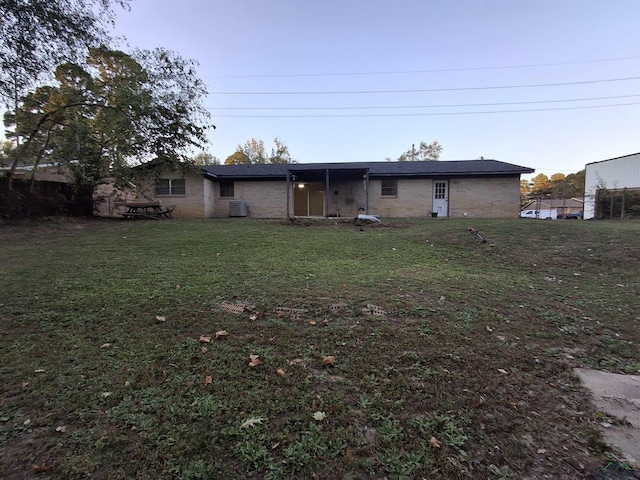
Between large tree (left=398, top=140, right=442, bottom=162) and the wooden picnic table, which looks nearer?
the wooden picnic table

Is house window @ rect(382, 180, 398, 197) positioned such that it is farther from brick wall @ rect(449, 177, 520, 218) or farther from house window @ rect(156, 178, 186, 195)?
house window @ rect(156, 178, 186, 195)

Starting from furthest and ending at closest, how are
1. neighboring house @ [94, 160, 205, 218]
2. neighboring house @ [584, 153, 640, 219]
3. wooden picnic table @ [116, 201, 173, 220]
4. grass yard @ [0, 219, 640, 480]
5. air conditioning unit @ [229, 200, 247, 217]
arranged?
neighboring house @ [584, 153, 640, 219] < air conditioning unit @ [229, 200, 247, 217] < neighboring house @ [94, 160, 205, 218] < wooden picnic table @ [116, 201, 173, 220] < grass yard @ [0, 219, 640, 480]

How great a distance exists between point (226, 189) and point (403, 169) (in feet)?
33.9

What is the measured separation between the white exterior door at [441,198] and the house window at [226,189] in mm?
11579

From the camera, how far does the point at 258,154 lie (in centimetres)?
4369

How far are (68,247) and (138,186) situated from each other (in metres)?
9.56

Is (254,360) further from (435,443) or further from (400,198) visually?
(400,198)

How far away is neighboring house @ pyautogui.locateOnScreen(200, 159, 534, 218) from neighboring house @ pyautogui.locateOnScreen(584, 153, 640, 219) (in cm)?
601

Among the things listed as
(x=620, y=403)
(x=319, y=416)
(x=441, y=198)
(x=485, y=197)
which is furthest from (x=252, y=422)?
(x=485, y=197)

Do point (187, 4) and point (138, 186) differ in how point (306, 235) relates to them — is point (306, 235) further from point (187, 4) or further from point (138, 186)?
point (138, 186)

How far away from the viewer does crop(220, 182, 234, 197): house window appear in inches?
742

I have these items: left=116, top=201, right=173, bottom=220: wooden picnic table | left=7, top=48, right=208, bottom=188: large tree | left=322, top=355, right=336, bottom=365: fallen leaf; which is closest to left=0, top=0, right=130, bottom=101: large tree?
left=7, top=48, right=208, bottom=188: large tree

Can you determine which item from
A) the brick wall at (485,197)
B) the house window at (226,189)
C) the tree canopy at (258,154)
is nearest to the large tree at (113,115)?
the house window at (226,189)

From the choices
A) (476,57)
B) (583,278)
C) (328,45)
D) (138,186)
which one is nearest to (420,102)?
(476,57)
